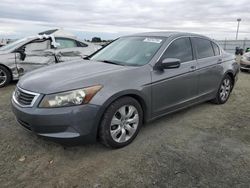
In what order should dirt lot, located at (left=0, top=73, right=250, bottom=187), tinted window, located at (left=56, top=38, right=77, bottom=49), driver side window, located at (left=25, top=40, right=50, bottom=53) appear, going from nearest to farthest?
dirt lot, located at (left=0, top=73, right=250, bottom=187) < driver side window, located at (left=25, top=40, right=50, bottom=53) < tinted window, located at (left=56, top=38, right=77, bottom=49)

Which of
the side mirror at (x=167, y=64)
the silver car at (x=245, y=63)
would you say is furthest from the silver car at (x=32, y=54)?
the silver car at (x=245, y=63)

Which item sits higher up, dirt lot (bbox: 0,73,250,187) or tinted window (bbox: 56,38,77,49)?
tinted window (bbox: 56,38,77,49)

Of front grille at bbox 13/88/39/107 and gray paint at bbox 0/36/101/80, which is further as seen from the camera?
gray paint at bbox 0/36/101/80

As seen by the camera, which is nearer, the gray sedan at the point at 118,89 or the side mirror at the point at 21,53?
the gray sedan at the point at 118,89

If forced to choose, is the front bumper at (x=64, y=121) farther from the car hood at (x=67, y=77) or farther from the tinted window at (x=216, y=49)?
the tinted window at (x=216, y=49)

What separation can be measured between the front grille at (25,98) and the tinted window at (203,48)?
2930 millimetres

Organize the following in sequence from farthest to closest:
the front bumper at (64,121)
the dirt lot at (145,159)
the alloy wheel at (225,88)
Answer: the alloy wheel at (225,88)
the front bumper at (64,121)
the dirt lot at (145,159)

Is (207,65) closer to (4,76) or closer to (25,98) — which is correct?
(25,98)

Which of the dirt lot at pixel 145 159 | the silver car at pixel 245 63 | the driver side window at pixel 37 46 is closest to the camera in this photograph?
the dirt lot at pixel 145 159

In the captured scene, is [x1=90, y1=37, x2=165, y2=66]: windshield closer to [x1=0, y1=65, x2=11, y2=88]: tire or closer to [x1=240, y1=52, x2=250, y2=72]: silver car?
[x1=0, y1=65, x2=11, y2=88]: tire

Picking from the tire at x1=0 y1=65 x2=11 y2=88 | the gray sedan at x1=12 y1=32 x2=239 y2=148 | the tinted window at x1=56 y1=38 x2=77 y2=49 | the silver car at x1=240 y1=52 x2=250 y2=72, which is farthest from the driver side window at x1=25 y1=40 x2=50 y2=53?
the silver car at x1=240 y1=52 x2=250 y2=72

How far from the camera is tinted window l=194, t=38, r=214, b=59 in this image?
454cm

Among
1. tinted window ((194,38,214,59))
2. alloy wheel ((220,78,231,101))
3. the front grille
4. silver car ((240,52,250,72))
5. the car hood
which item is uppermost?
tinted window ((194,38,214,59))

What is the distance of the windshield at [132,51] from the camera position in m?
3.71
